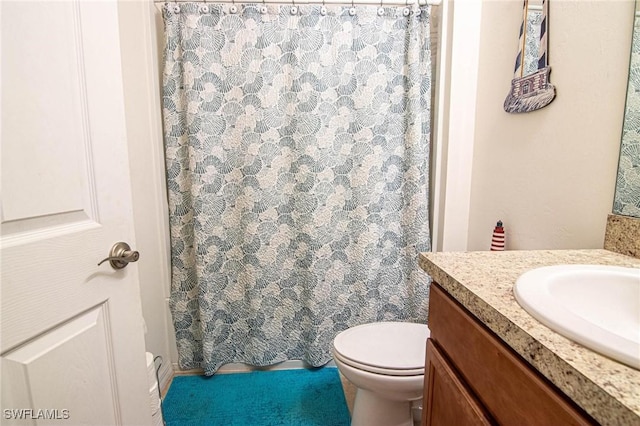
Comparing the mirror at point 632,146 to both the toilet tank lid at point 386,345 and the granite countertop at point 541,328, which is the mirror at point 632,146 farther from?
the toilet tank lid at point 386,345

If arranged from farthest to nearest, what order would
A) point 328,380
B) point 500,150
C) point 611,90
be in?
point 328,380 → point 500,150 → point 611,90

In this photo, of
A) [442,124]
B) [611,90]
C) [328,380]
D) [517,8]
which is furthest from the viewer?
[328,380]

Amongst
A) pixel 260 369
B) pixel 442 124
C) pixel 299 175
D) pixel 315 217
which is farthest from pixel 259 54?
pixel 260 369

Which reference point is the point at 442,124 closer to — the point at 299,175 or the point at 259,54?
the point at 299,175

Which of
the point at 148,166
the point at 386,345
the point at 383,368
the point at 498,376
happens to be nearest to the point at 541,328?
the point at 498,376

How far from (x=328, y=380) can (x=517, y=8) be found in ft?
6.34

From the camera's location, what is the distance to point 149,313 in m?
1.45

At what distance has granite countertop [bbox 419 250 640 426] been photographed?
319 mm

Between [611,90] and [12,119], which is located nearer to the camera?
[12,119]

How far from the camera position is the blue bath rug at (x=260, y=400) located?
141 centimetres

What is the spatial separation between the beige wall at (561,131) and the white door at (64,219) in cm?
131

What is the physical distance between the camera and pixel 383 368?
1.07m

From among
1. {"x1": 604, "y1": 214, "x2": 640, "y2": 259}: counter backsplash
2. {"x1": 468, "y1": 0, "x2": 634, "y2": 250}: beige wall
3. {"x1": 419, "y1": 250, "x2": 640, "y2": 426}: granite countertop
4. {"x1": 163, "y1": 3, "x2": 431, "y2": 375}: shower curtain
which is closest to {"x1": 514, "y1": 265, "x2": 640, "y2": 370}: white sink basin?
{"x1": 419, "y1": 250, "x2": 640, "y2": 426}: granite countertop

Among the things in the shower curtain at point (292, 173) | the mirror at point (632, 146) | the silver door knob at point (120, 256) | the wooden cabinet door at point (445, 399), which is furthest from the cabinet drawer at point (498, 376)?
the shower curtain at point (292, 173)
